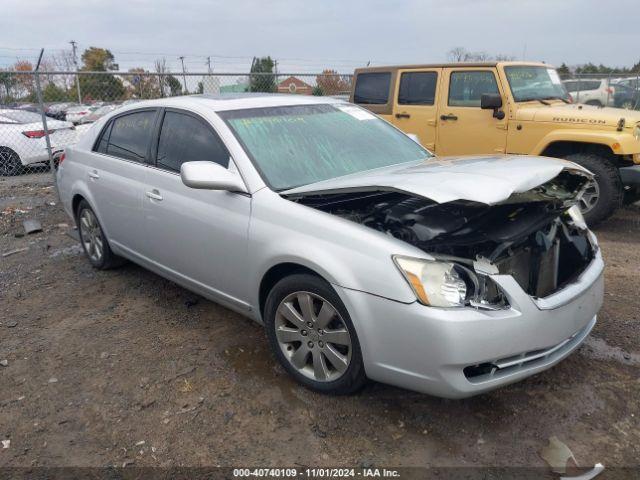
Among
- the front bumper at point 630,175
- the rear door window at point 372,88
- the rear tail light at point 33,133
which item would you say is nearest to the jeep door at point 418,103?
the rear door window at point 372,88

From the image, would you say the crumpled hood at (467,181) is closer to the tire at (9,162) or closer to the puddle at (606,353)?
the puddle at (606,353)

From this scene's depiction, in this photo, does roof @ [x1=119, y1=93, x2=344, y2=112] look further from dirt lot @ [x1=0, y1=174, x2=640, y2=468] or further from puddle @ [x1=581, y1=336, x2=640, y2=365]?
puddle @ [x1=581, y1=336, x2=640, y2=365]

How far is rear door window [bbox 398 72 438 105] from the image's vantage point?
284 inches

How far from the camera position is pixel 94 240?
199 inches

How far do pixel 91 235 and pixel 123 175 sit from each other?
1.14 metres

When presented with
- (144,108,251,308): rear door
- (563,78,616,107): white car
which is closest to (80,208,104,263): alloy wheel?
(144,108,251,308): rear door

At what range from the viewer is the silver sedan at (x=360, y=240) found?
246 centimetres

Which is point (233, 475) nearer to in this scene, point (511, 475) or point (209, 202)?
point (511, 475)

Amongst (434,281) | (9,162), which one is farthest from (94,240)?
(9,162)

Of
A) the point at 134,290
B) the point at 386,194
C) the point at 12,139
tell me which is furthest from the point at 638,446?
the point at 12,139

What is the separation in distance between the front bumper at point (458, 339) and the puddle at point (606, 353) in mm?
798

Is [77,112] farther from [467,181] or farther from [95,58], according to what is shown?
[95,58]

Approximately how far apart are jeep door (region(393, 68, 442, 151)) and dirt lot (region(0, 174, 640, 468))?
3.69 metres

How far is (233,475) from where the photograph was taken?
245 cm
